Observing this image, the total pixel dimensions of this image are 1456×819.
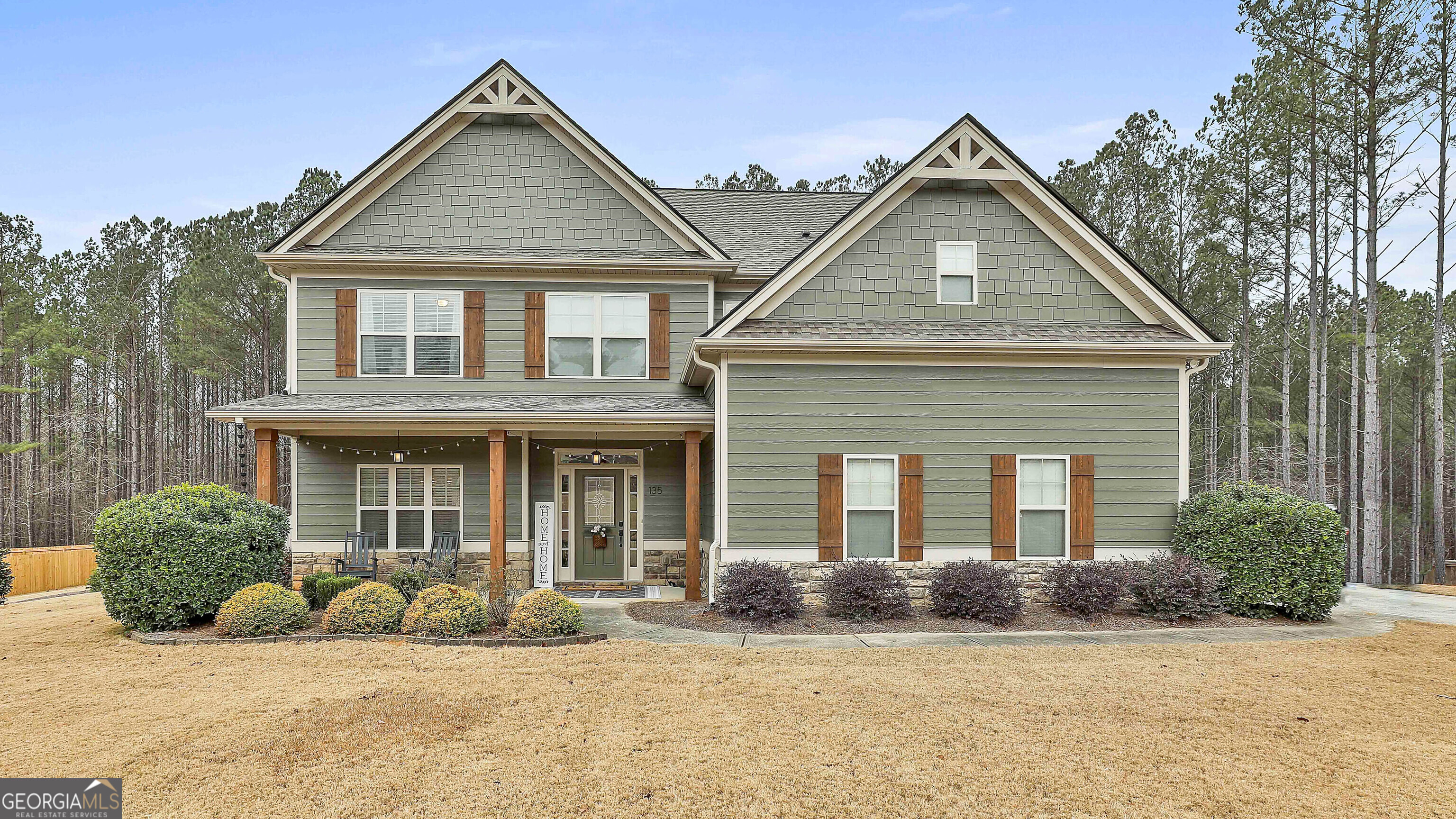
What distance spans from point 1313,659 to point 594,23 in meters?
16.2

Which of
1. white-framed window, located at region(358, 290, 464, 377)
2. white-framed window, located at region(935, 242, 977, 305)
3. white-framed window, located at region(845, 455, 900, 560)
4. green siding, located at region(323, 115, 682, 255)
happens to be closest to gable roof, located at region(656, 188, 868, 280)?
green siding, located at region(323, 115, 682, 255)

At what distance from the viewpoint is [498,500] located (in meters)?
11.8

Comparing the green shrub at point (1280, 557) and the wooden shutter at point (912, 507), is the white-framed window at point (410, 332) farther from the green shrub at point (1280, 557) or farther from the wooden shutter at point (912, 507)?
the green shrub at point (1280, 557)

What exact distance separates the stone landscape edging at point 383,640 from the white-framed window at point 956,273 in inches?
262

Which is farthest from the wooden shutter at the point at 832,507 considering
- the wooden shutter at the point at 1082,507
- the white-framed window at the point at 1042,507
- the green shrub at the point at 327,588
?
the green shrub at the point at 327,588

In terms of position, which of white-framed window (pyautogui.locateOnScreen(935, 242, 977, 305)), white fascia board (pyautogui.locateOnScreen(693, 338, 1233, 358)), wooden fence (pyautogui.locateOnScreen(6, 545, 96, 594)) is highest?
white-framed window (pyautogui.locateOnScreen(935, 242, 977, 305))

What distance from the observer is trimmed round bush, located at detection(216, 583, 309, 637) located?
872cm

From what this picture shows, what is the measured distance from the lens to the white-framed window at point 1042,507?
1098 centimetres

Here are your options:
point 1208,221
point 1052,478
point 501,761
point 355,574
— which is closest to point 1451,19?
point 1208,221

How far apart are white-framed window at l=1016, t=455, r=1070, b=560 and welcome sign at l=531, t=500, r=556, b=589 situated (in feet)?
23.3

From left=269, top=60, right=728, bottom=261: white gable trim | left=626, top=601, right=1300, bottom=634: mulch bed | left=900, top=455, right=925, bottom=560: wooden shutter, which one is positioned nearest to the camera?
left=626, top=601, right=1300, bottom=634: mulch bed

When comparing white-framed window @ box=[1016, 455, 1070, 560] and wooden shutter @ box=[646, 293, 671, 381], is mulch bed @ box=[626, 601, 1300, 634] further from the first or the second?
wooden shutter @ box=[646, 293, 671, 381]

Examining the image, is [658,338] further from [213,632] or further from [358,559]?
[213,632]

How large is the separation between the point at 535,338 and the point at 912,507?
6636 mm
